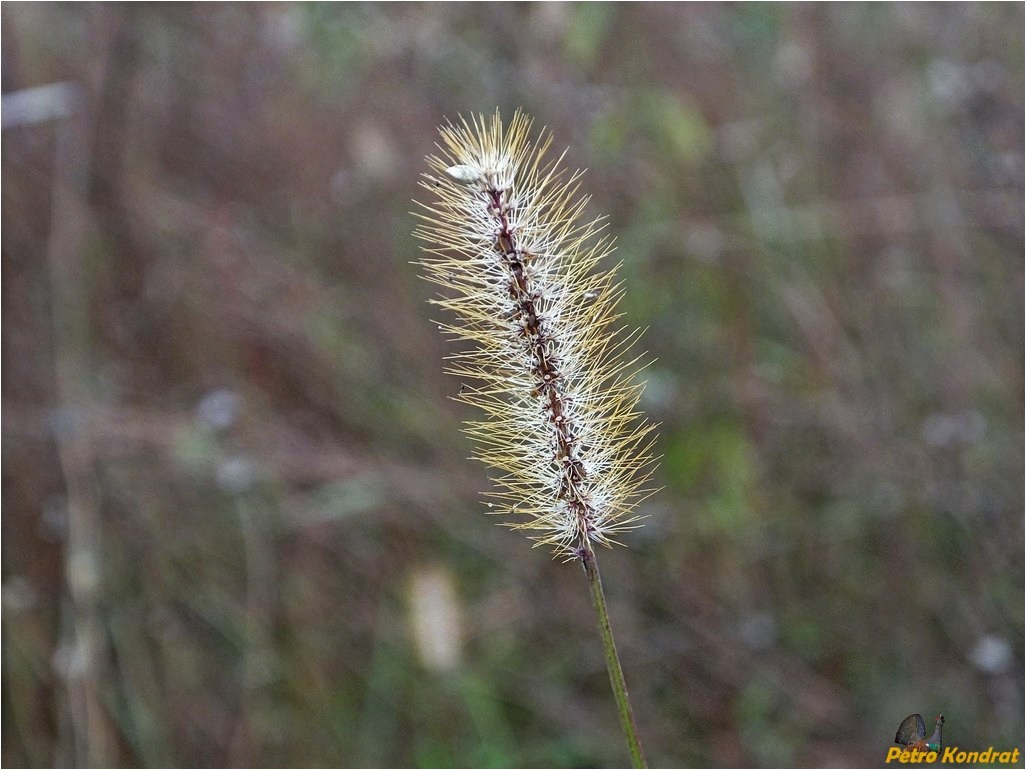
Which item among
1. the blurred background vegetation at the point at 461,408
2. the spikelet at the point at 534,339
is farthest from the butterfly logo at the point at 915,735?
the blurred background vegetation at the point at 461,408

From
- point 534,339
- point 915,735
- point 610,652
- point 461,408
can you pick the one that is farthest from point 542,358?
point 461,408

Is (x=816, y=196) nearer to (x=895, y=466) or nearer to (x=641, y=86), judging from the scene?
(x=641, y=86)

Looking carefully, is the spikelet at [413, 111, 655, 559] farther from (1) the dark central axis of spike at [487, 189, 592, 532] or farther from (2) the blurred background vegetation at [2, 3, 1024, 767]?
(2) the blurred background vegetation at [2, 3, 1024, 767]

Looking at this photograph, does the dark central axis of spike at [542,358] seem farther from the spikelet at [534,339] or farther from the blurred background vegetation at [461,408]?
the blurred background vegetation at [461,408]

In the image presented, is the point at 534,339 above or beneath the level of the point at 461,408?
beneath

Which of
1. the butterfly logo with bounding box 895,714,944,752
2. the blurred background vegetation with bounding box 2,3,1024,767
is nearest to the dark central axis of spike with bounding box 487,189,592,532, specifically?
the butterfly logo with bounding box 895,714,944,752

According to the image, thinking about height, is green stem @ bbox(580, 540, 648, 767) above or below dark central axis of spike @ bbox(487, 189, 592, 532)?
below

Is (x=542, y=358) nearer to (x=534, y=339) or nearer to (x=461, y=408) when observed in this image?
(x=534, y=339)
